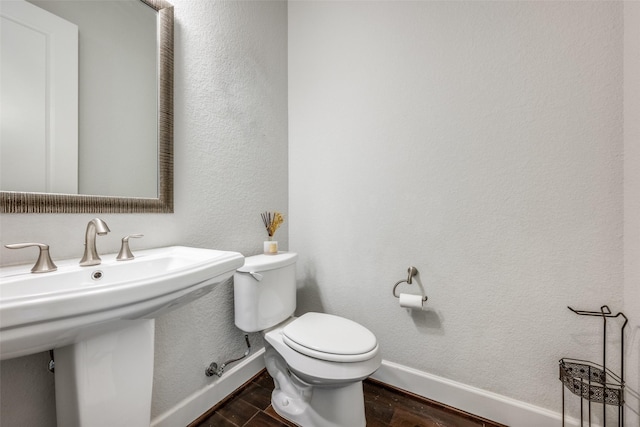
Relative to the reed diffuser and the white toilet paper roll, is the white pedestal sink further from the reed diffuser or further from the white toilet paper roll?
the white toilet paper roll

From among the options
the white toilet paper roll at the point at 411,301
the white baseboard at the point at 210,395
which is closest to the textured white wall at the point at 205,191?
the white baseboard at the point at 210,395

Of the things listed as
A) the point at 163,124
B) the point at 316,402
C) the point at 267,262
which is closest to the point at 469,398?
the point at 316,402

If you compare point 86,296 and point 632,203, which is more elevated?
point 632,203

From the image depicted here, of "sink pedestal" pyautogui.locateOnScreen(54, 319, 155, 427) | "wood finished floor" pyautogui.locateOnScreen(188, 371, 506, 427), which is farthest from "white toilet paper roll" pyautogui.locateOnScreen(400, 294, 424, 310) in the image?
"sink pedestal" pyautogui.locateOnScreen(54, 319, 155, 427)

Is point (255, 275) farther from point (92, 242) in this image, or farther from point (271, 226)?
point (92, 242)

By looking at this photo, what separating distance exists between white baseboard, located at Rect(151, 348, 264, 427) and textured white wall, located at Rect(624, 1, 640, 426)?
162 centimetres

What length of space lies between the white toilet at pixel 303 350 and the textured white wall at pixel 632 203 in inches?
35.8

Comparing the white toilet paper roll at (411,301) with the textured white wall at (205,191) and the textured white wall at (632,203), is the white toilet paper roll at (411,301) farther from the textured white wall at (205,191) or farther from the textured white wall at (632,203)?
the textured white wall at (205,191)

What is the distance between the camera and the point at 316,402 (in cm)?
110

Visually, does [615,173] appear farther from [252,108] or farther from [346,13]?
[252,108]

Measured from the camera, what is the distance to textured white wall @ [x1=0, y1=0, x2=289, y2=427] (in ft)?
2.45

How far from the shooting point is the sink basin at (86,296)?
1.40 feet

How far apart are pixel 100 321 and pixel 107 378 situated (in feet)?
1.01

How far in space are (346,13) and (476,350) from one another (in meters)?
1.94
